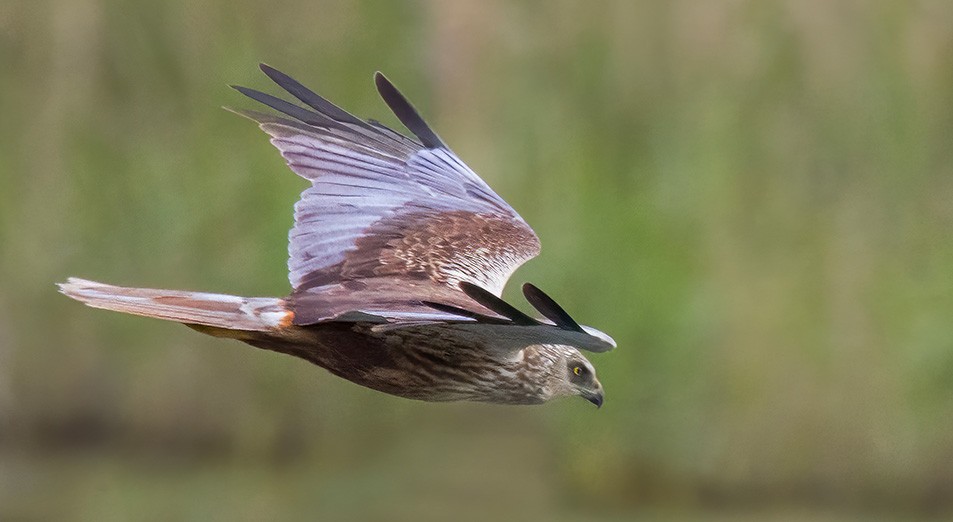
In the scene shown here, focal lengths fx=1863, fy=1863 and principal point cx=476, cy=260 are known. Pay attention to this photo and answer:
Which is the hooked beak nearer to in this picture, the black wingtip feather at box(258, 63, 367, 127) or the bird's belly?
the bird's belly

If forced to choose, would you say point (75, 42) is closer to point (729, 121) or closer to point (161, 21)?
point (161, 21)

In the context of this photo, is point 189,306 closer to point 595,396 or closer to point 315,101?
point 315,101

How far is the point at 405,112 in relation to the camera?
18.4 feet

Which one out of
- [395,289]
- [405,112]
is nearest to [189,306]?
[395,289]

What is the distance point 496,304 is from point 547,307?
13 centimetres

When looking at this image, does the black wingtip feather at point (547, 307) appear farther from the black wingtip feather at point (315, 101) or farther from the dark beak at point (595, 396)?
the black wingtip feather at point (315, 101)

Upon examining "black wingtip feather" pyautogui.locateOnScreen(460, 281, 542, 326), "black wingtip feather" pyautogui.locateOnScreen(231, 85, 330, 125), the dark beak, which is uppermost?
"black wingtip feather" pyautogui.locateOnScreen(231, 85, 330, 125)

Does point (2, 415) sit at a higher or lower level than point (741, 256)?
lower

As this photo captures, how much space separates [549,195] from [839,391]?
1945mm

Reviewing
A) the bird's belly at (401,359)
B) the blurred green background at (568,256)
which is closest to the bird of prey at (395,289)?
the bird's belly at (401,359)

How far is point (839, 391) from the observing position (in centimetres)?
1020

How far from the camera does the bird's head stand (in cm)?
511

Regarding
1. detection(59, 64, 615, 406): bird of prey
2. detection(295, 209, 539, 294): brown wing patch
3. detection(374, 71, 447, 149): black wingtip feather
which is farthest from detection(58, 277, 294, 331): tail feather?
detection(374, 71, 447, 149): black wingtip feather

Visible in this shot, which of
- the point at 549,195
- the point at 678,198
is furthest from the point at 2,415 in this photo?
the point at 678,198
